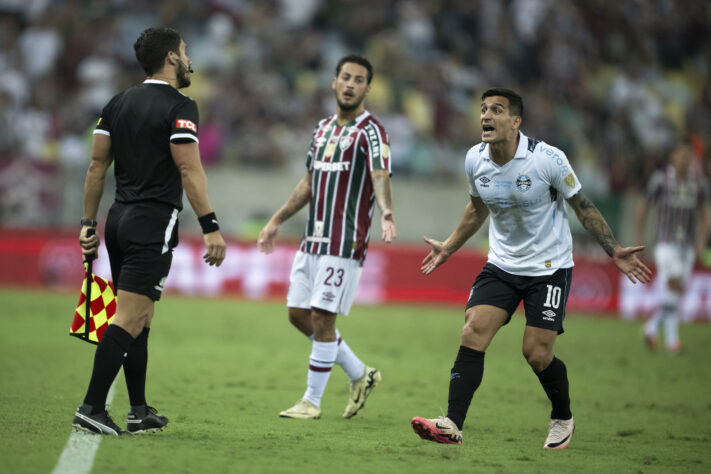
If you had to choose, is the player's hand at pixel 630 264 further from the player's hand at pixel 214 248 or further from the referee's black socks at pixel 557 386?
the player's hand at pixel 214 248

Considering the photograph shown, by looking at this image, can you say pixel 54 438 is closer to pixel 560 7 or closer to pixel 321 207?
pixel 321 207

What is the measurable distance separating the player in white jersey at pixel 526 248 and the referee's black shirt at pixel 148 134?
205 cm

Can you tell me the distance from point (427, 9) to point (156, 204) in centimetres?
1884

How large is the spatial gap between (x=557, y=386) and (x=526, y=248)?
985 mm

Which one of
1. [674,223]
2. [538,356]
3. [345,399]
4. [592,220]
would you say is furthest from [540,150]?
[674,223]

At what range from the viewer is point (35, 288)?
1855 cm

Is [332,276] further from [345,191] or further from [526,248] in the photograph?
[526,248]

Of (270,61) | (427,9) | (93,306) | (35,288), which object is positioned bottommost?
(35,288)

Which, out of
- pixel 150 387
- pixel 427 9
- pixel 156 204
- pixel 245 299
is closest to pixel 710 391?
pixel 150 387

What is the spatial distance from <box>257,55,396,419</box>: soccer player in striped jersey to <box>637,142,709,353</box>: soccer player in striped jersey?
673 centimetres

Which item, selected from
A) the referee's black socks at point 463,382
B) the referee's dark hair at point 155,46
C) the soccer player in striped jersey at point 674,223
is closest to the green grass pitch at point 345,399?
the referee's black socks at point 463,382

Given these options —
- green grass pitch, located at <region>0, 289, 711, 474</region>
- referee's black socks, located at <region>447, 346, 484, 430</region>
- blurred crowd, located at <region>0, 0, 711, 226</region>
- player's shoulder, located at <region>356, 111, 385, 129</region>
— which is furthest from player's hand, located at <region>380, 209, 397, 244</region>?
blurred crowd, located at <region>0, 0, 711, 226</region>

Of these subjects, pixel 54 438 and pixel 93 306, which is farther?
pixel 93 306

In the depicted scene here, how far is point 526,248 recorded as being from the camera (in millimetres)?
6805
